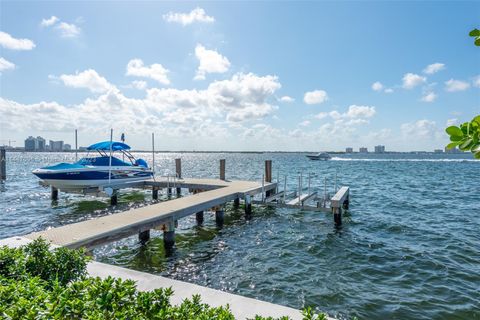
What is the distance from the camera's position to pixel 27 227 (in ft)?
47.1

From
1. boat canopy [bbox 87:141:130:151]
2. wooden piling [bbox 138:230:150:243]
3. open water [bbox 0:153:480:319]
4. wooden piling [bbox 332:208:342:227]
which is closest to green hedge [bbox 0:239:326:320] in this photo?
open water [bbox 0:153:480:319]

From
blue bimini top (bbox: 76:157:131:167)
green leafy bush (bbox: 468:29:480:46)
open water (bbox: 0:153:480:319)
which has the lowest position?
open water (bbox: 0:153:480:319)

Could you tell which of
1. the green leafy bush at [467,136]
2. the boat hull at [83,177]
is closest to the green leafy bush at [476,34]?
the green leafy bush at [467,136]

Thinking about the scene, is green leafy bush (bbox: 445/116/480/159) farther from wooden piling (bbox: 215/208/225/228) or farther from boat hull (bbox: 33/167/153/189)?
boat hull (bbox: 33/167/153/189)

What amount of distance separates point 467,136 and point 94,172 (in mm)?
21262

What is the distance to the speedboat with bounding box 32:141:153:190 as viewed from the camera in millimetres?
18766

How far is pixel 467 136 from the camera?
5.24 ft

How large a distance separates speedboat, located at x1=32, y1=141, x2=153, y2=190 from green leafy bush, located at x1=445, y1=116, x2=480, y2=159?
67.1 ft

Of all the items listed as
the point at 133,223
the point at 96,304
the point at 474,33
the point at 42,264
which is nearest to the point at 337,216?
the point at 133,223

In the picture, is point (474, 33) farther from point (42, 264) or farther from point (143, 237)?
point (143, 237)

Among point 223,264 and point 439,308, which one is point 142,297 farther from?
point 439,308

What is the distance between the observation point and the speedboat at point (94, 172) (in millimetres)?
18766

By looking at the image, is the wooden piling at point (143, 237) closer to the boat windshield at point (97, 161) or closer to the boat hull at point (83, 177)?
the boat hull at point (83, 177)

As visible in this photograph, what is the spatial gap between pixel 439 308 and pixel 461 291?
4.70ft
